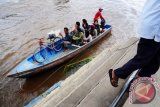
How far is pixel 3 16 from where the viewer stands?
18.0 meters

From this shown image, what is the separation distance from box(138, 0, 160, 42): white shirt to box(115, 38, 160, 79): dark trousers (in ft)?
0.37

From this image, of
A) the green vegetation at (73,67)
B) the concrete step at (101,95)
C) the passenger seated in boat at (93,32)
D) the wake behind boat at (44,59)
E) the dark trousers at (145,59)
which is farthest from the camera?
the passenger seated in boat at (93,32)

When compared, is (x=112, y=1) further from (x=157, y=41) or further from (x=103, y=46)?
(x=157, y=41)

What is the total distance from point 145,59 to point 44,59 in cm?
758

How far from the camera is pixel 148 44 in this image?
266 cm

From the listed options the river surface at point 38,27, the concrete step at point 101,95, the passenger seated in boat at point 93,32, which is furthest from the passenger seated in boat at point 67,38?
the concrete step at point 101,95

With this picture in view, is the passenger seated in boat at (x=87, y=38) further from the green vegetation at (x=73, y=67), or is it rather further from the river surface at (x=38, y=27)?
the green vegetation at (x=73, y=67)

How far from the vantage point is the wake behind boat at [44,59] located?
890cm

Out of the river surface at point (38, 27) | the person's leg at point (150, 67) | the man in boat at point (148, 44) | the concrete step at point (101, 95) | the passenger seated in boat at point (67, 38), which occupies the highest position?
the man in boat at point (148, 44)

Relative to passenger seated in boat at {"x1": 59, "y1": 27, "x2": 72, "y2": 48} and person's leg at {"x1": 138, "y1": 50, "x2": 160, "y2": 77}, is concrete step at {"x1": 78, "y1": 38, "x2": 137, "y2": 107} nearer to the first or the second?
person's leg at {"x1": 138, "y1": 50, "x2": 160, "y2": 77}

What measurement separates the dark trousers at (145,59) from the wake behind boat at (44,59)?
641 centimetres

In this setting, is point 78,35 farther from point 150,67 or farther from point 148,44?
point 148,44

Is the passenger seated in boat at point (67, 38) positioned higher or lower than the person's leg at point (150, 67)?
lower

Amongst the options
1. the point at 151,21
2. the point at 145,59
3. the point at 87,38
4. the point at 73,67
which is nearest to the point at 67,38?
the point at 87,38
